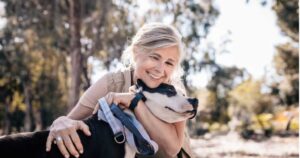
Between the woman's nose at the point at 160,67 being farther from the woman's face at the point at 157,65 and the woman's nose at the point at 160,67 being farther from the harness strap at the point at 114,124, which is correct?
the harness strap at the point at 114,124

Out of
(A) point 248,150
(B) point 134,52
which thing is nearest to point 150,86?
(B) point 134,52

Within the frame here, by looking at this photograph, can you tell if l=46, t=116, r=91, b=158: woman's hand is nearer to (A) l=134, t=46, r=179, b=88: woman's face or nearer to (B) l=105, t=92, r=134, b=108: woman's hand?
(B) l=105, t=92, r=134, b=108: woman's hand

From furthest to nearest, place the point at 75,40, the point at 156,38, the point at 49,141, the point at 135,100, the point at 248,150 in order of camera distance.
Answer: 1. the point at 75,40
2. the point at 248,150
3. the point at 156,38
4. the point at 135,100
5. the point at 49,141

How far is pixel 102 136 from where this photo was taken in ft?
5.96

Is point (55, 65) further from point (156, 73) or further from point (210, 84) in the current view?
point (156, 73)

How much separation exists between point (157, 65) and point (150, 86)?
12 cm

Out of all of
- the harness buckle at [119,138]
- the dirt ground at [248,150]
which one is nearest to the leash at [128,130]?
the harness buckle at [119,138]

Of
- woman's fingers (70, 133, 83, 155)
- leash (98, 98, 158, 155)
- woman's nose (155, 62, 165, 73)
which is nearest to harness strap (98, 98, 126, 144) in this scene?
leash (98, 98, 158, 155)

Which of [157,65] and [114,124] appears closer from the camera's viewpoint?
[114,124]

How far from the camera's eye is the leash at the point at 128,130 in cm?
183

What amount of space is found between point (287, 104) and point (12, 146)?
38.6 m

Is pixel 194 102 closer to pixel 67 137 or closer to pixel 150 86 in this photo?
pixel 150 86

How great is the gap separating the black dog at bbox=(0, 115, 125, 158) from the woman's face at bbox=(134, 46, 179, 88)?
0.31m

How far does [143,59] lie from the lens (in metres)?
2.11
